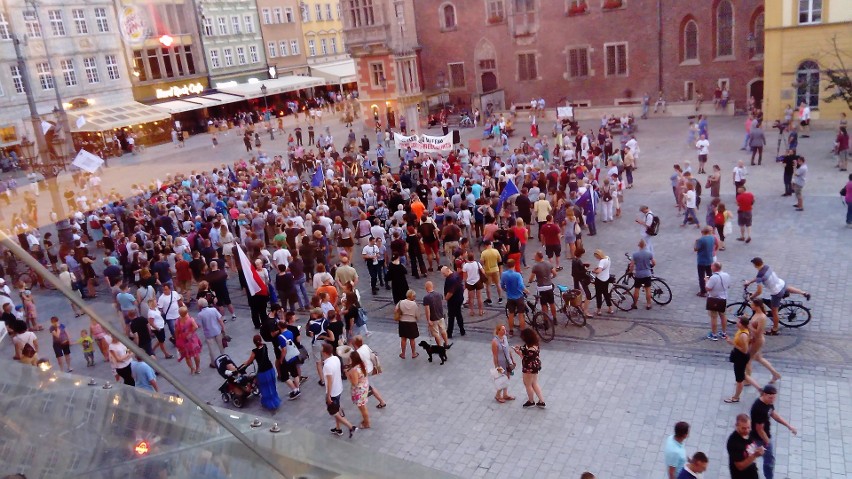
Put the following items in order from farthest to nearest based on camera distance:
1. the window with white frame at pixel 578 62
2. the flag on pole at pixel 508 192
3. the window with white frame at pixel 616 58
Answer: the window with white frame at pixel 578 62 < the window with white frame at pixel 616 58 < the flag on pole at pixel 508 192

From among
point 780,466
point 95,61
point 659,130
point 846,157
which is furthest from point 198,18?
point 780,466

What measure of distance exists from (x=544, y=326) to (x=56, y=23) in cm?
2125

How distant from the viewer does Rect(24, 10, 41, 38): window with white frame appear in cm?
2228

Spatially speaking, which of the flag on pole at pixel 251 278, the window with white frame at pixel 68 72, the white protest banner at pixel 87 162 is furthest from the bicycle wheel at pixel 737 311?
the window with white frame at pixel 68 72

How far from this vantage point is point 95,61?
90.8 feet

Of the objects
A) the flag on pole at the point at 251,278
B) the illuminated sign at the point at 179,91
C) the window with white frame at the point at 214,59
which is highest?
the window with white frame at the point at 214,59

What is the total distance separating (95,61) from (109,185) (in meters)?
8.02

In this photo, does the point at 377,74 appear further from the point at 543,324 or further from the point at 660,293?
the point at 543,324

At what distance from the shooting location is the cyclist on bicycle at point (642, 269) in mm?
13430

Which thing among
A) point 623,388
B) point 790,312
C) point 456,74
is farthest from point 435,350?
point 456,74

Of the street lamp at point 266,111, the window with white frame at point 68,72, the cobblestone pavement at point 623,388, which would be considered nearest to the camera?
the cobblestone pavement at point 623,388

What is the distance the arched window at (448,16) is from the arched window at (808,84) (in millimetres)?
22068

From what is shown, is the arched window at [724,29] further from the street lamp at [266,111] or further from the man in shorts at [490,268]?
the man in shorts at [490,268]

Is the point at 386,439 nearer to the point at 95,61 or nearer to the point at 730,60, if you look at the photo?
the point at 95,61
